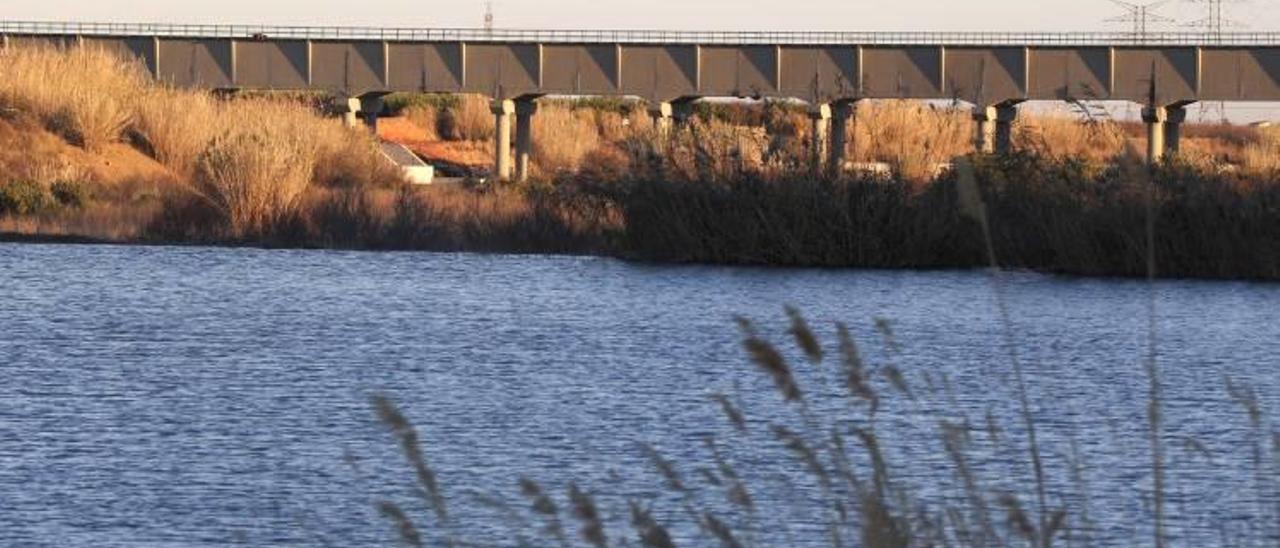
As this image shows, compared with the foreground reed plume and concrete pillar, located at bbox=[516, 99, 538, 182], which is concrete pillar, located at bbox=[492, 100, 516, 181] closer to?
concrete pillar, located at bbox=[516, 99, 538, 182]

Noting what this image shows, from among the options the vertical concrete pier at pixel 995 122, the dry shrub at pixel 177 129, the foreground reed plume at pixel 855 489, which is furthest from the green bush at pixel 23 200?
the vertical concrete pier at pixel 995 122

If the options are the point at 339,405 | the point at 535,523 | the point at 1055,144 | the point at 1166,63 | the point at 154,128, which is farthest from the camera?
the point at 1055,144

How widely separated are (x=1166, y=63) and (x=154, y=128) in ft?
84.5

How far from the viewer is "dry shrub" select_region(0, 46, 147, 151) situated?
5172 centimetres

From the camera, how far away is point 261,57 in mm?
66250

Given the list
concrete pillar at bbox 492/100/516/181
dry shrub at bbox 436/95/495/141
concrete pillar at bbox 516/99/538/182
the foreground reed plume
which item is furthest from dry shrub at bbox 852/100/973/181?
the foreground reed plume

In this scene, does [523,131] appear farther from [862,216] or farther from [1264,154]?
[862,216]

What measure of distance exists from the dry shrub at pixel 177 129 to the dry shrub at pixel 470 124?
33980 mm

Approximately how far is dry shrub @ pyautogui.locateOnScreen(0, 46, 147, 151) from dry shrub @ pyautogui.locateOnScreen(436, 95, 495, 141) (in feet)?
99.1

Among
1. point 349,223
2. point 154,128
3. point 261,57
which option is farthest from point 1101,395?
point 261,57

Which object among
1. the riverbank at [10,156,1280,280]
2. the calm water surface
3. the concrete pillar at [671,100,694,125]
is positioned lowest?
the calm water surface

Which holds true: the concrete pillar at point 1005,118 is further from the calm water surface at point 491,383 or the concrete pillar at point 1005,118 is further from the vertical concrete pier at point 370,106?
the calm water surface at point 491,383

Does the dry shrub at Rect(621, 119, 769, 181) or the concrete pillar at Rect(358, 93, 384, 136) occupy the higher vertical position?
the concrete pillar at Rect(358, 93, 384, 136)

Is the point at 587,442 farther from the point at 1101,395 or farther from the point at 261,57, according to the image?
the point at 261,57
